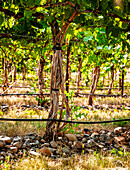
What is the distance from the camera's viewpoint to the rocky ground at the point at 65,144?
259 cm

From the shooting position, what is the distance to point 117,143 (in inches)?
128

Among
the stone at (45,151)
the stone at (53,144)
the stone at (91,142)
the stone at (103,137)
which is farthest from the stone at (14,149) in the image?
the stone at (103,137)

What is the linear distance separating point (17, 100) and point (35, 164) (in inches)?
191

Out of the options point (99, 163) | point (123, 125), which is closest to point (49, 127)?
point (99, 163)

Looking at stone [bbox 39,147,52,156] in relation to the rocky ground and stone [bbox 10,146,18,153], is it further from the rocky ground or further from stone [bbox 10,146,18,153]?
stone [bbox 10,146,18,153]

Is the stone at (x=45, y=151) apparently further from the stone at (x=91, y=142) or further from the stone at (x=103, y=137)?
the stone at (x=103, y=137)

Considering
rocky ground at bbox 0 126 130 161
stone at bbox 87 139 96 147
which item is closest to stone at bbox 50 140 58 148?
rocky ground at bbox 0 126 130 161

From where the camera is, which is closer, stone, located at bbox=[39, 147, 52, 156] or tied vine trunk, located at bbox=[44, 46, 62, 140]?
stone, located at bbox=[39, 147, 52, 156]

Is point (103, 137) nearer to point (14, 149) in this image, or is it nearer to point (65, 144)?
point (65, 144)

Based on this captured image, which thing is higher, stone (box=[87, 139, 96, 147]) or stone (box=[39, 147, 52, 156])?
stone (box=[39, 147, 52, 156])

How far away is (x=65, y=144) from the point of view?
2.97m

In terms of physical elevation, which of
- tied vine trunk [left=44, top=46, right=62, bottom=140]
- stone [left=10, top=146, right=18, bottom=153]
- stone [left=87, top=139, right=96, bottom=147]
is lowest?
stone [left=87, top=139, right=96, bottom=147]

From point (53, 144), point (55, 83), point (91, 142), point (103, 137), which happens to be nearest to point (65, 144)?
point (53, 144)

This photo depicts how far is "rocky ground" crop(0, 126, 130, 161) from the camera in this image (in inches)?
102
